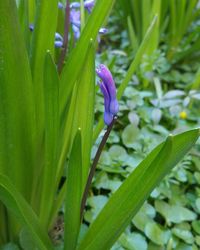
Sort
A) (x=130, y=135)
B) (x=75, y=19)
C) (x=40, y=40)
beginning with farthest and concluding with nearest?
(x=130, y=135) → (x=75, y=19) → (x=40, y=40)

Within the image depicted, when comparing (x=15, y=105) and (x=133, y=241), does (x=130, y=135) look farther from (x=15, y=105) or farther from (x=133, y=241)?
(x=15, y=105)

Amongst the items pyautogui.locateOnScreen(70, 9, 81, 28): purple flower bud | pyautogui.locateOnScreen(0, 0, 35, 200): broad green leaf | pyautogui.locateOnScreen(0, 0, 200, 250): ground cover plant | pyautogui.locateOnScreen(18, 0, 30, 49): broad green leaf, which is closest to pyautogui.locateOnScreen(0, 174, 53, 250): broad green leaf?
pyautogui.locateOnScreen(0, 0, 200, 250): ground cover plant

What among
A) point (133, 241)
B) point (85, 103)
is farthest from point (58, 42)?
point (133, 241)

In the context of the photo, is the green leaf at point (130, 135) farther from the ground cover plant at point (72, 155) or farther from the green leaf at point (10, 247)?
the green leaf at point (10, 247)

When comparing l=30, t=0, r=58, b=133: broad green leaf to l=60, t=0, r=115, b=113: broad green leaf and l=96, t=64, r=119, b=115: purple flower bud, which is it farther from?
l=96, t=64, r=119, b=115: purple flower bud

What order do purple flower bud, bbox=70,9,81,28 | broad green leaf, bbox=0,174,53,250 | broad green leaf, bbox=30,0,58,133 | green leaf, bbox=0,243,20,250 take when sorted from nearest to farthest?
broad green leaf, bbox=0,174,53,250 < broad green leaf, bbox=30,0,58,133 < green leaf, bbox=0,243,20,250 < purple flower bud, bbox=70,9,81,28

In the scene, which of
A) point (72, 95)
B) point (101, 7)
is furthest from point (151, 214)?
point (101, 7)
